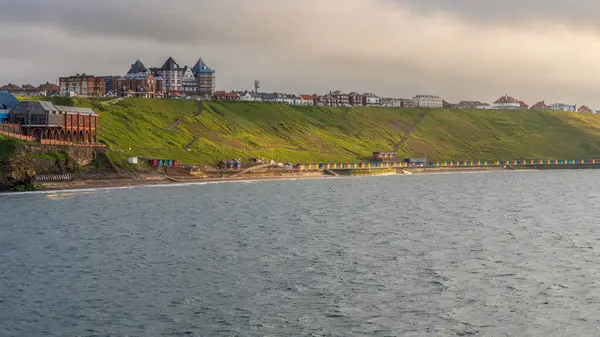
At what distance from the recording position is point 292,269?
63031 mm

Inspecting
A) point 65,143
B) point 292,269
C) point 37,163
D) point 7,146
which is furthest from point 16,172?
point 292,269

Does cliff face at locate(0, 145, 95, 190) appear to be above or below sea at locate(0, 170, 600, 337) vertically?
above

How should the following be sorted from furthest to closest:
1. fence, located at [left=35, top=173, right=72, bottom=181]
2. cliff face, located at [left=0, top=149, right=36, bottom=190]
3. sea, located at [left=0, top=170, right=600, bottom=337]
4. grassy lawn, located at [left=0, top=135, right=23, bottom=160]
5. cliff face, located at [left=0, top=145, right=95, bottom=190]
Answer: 1. fence, located at [left=35, top=173, right=72, bottom=181]
2. grassy lawn, located at [left=0, top=135, right=23, bottom=160]
3. cliff face, located at [left=0, top=145, right=95, bottom=190]
4. cliff face, located at [left=0, top=149, right=36, bottom=190]
5. sea, located at [left=0, top=170, right=600, bottom=337]

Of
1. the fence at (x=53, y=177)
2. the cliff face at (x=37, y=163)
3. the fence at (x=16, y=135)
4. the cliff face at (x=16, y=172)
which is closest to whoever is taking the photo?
the cliff face at (x=16, y=172)

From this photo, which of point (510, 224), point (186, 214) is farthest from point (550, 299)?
point (186, 214)

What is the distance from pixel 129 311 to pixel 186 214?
52562mm

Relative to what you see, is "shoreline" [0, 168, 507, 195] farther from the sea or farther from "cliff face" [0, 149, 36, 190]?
the sea

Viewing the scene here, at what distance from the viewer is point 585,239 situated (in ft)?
271

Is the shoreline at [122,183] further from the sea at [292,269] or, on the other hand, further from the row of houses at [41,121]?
the sea at [292,269]

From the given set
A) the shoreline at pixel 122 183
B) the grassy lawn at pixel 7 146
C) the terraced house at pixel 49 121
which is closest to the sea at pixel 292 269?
the shoreline at pixel 122 183

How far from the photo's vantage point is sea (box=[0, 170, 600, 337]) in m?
47.1

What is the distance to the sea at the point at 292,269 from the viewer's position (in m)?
47.1

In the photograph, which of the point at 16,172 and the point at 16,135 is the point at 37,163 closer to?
the point at 16,172

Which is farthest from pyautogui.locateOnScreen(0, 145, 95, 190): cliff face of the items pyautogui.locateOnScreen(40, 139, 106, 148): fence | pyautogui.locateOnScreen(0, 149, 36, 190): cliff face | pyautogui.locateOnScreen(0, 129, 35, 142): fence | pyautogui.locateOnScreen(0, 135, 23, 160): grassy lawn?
pyautogui.locateOnScreen(0, 129, 35, 142): fence
